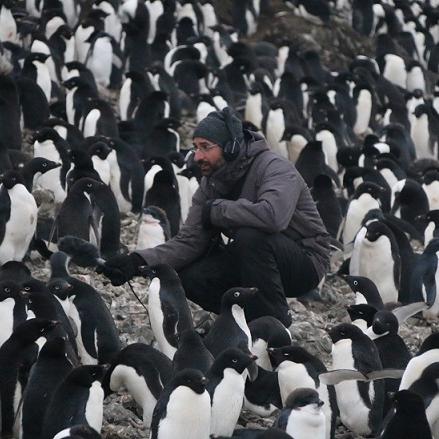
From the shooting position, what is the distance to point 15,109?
39.9ft

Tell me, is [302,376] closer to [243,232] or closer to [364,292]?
[243,232]

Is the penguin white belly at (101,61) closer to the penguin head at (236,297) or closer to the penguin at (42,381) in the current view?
the penguin head at (236,297)

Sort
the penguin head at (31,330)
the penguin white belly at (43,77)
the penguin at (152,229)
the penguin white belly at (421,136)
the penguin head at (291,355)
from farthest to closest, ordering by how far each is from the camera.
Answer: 1. the penguin white belly at (421,136)
2. the penguin white belly at (43,77)
3. the penguin at (152,229)
4. the penguin head at (291,355)
5. the penguin head at (31,330)

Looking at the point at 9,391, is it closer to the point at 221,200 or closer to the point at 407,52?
the point at 221,200

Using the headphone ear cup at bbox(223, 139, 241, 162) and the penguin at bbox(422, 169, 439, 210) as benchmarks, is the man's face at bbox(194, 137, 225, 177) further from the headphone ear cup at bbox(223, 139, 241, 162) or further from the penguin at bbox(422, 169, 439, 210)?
the penguin at bbox(422, 169, 439, 210)

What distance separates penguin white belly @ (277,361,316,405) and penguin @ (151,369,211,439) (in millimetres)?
794

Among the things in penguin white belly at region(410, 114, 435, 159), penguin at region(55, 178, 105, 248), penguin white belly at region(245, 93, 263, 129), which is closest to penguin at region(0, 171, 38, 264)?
penguin at region(55, 178, 105, 248)

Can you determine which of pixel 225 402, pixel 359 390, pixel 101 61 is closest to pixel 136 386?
pixel 225 402

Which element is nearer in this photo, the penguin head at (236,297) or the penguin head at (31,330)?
the penguin head at (31,330)

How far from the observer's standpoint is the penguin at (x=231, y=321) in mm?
7090

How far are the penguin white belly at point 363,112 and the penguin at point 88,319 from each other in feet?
32.4

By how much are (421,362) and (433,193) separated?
606 cm

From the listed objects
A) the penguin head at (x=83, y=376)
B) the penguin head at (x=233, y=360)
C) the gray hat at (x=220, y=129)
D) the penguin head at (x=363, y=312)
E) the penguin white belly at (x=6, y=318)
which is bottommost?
the penguin head at (x=363, y=312)

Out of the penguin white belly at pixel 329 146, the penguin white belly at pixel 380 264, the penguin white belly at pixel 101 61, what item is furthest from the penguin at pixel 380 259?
the penguin white belly at pixel 101 61
